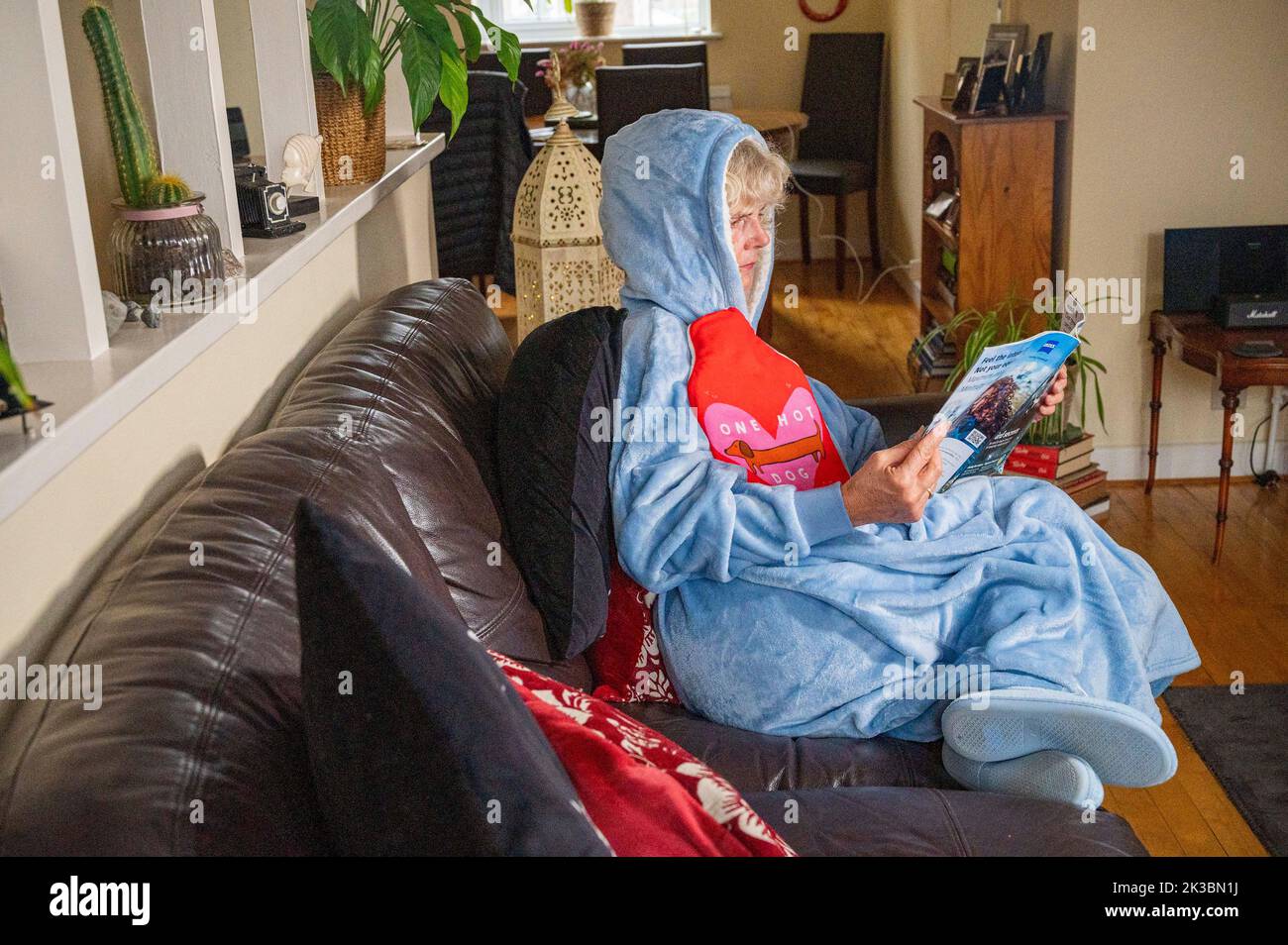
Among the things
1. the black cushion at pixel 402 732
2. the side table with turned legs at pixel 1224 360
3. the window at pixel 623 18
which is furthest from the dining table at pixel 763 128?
the black cushion at pixel 402 732

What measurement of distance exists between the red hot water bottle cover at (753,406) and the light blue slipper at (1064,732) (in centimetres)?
45

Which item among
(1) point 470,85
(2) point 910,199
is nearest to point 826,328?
(2) point 910,199

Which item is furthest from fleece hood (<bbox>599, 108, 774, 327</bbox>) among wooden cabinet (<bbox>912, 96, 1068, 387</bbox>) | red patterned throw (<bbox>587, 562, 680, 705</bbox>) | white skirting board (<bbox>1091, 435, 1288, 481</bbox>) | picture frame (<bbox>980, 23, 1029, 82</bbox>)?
white skirting board (<bbox>1091, 435, 1288, 481</bbox>)

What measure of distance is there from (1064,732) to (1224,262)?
229 cm

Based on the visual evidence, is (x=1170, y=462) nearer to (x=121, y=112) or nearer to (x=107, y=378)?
(x=121, y=112)

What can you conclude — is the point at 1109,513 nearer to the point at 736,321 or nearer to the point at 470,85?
the point at 736,321

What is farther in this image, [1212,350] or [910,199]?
[910,199]

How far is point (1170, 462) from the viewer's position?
375 cm

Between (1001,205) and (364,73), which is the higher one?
(364,73)

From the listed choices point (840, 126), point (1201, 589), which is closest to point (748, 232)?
point (1201, 589)

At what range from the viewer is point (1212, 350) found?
3.18 m

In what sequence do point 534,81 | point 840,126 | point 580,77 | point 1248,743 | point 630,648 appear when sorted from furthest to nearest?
point 534,81, point 840,126, point 580,77, point 1248,743, point 630,648
